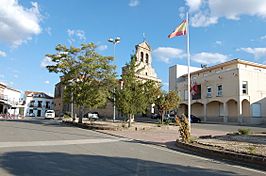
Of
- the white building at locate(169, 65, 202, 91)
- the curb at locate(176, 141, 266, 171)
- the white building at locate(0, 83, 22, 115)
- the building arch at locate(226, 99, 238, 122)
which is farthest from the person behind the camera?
the white building at locate(0, 83, 22, 115)

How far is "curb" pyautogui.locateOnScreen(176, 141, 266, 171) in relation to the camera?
1004 cm

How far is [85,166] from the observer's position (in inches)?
349

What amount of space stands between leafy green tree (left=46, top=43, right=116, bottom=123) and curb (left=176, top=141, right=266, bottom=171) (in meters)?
17.4

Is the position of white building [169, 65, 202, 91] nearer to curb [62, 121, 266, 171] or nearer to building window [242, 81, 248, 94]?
building window [242, 81, 248, 94]

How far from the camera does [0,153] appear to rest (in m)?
10.8

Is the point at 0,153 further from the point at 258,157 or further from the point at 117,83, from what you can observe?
the point at 117,83

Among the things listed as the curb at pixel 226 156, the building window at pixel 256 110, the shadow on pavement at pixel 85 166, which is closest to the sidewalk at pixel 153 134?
the curb at pixel 226 156

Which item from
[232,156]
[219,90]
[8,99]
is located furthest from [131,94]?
[8,99]

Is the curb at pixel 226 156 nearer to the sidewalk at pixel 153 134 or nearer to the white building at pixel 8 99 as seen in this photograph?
the sidewalk at pixel 153 134

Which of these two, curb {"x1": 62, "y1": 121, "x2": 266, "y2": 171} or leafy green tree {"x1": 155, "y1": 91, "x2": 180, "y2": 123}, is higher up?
leafy green tree {"x1": 155, "y1": 91, "x2": 180, "y2": 123}

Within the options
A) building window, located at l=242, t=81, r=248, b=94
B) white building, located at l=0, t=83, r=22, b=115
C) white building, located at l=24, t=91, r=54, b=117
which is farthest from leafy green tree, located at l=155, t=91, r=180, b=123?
white building, located at l=24, t=91, r=54, b=117

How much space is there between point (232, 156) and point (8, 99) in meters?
73.5

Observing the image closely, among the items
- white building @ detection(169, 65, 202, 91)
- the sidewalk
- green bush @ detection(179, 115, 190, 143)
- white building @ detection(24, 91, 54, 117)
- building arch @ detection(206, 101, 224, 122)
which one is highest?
white building @ detection(169, 65, 202, 91)

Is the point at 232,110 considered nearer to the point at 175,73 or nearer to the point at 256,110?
the point at 256,110
